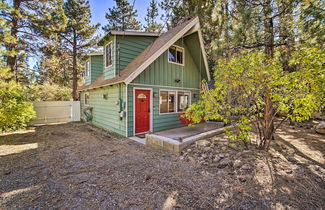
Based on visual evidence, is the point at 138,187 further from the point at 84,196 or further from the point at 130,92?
Answer: the point at 130,92

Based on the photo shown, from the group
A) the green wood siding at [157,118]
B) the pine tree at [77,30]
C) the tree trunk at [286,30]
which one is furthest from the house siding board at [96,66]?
the tree trunk at [286,30]

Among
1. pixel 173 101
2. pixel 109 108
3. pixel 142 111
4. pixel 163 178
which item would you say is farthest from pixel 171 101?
pixel 163 178

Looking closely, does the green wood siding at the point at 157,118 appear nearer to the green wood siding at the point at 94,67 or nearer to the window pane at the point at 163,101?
the window pane at the point at 163,101

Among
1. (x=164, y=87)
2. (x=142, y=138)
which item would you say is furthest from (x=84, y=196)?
(x=164, y=87)

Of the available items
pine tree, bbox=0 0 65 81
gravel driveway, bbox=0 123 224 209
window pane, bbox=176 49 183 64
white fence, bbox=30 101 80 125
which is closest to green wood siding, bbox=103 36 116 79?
window pane, bbox=176 49 183 64

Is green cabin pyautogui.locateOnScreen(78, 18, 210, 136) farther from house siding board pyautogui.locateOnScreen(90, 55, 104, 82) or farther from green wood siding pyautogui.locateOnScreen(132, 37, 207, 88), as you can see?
house siding board pyautogui.locateOnScreen(90, 55, 104, 82)

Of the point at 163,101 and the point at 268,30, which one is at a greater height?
the point at 268,30

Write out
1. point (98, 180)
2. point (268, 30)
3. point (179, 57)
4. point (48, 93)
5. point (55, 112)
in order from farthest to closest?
1. point (48, 93)
2. point (55, 112)
3. point (179, 57)
4. point (268, 30)
5. point (98, 180)

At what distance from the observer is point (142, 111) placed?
21.6 ft

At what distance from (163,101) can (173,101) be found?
0.73 metres

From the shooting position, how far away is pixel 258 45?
267 inches

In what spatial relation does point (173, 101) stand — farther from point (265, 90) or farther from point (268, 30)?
point (268, 30)

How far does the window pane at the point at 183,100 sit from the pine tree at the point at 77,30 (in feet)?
38.1

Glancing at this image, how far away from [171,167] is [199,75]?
7010 millimetres
